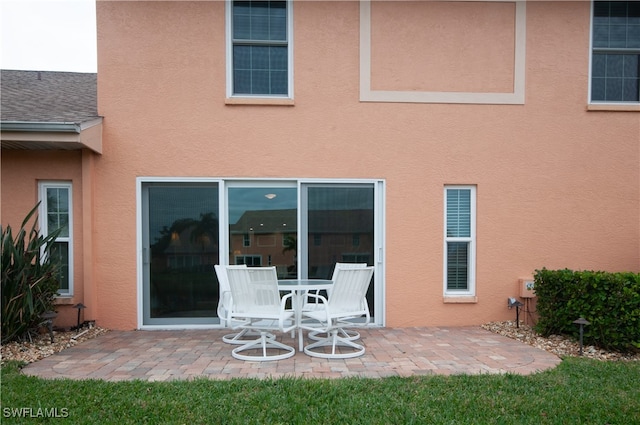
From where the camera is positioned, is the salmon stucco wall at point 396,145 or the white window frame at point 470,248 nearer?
the salmon stucco wall at point 396,145

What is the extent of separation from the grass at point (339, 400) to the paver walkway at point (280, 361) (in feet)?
0.94

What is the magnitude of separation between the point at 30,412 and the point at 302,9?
19.4 feet

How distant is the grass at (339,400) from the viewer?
3.19m

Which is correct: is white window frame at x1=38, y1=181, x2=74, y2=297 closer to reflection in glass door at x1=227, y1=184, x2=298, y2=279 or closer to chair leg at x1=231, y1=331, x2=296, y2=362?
reflection in glass door at x1=227, y1=184, x2=298, y2=279

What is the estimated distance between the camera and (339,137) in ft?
20.7

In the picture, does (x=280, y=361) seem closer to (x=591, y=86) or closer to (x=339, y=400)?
(x=339, y=400)

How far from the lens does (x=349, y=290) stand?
4820 millimetres

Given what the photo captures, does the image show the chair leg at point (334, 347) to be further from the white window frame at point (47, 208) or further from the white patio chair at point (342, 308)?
the white window frame at point (47, 208)

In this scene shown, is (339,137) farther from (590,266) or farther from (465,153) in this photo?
(590,266)

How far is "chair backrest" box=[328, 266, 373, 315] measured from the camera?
185 inches

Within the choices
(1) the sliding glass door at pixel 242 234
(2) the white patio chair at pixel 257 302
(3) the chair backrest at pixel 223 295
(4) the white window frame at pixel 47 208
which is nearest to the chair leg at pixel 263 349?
(2) the white patio chair at pixel 257 302

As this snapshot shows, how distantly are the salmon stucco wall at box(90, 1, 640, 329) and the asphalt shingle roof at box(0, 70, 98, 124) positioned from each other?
669mm

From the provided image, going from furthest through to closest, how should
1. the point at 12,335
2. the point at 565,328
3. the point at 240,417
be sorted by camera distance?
1. the point at 565,328
2. the point at 12,335
3. the point at 240,417

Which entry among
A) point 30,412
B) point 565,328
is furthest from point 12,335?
point 565,328
